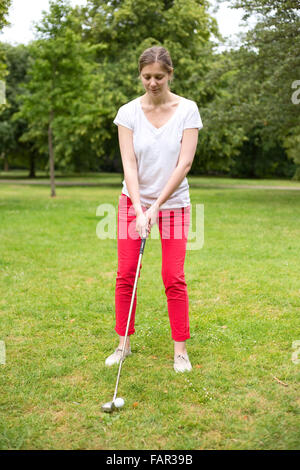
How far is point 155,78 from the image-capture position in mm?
3422

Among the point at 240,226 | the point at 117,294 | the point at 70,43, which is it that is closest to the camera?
the point at 117,294

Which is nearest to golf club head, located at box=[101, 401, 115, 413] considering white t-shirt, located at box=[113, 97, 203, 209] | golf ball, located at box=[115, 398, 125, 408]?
golf ball, located at box=[115, 398, 125, 408]

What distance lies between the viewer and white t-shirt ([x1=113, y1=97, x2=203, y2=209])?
3461mm

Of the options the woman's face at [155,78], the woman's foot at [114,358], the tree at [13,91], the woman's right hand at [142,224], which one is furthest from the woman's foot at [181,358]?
the tree at [13,91]

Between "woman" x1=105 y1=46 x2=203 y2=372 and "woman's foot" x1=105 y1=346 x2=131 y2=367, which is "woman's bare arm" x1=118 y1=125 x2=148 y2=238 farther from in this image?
"woman's foot" x1=105 y1=346 x2=131 y2=367

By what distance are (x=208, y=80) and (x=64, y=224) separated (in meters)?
8.40

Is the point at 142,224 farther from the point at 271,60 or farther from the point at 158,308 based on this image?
the point at 271,60

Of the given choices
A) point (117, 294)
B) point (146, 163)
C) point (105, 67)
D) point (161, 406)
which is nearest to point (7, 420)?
point (161, 406)

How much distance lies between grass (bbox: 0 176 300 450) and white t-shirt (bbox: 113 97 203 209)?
130cm

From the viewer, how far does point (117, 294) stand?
3.82m

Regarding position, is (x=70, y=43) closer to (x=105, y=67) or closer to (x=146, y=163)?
(x=105, y=67)

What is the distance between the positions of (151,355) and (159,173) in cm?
147

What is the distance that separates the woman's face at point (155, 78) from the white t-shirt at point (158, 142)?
151mm

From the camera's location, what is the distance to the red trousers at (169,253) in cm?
363
